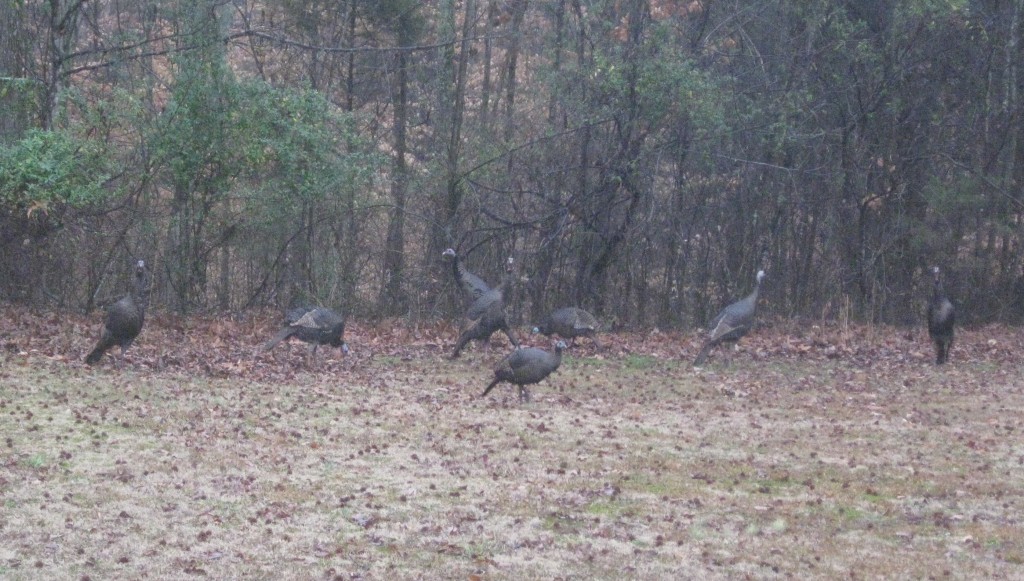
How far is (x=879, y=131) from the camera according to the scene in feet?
81.3

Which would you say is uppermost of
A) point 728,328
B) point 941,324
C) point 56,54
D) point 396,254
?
point 56,54

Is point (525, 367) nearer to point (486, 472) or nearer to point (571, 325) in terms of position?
point (486, 472)

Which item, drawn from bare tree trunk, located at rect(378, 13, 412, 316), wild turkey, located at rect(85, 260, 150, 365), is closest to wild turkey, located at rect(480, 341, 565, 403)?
wild turkey, located at rect(85, 260, 150, 365)

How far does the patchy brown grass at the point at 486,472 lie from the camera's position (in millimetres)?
7527

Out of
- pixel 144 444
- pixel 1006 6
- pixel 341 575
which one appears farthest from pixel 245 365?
pixel 1006 6

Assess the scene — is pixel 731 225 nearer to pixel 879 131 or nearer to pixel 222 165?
pixel 879 131

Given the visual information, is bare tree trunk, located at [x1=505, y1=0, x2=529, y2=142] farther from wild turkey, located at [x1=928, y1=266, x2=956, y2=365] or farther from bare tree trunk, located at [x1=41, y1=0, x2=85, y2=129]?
wild turkey, located at [x1=928, y1=266, x2=956, y2=365]

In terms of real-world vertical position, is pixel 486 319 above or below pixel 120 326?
above

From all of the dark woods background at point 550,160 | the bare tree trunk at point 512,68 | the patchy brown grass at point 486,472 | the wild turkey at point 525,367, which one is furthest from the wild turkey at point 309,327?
the bare tree trunk at point 512,68

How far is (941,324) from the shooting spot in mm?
18250

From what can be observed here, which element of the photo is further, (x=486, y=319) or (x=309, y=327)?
(x=486, y=319)

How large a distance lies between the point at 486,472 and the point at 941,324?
1080 cm

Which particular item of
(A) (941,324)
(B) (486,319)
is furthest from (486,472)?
(A) (941,324)

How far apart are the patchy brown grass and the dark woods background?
4556mm
